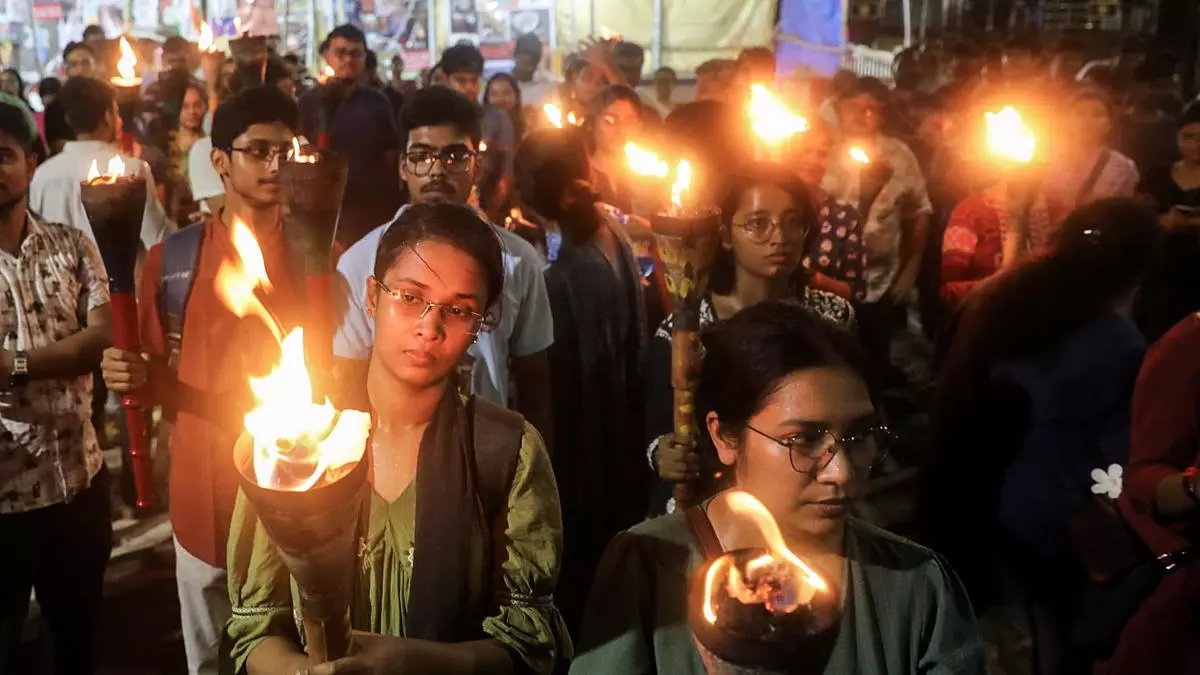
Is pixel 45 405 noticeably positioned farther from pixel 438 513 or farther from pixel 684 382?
pixel 684 382

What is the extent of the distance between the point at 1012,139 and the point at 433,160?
7.05ft

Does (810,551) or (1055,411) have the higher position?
(810,551)

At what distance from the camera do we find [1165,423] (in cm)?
302

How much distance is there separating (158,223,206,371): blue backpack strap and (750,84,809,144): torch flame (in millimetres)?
2361

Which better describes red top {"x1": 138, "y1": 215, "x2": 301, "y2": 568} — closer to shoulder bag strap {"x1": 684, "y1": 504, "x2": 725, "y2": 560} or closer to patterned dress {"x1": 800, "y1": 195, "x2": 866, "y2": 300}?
shoulder bag strap {"x1": 684, "y1": 504, "x2": 725, "y2": 560}

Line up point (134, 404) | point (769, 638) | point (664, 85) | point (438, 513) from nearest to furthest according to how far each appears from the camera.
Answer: point (769, 638) → point (438, 513) → point (134, 404) → point (664, 85)

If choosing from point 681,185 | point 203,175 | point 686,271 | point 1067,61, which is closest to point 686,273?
point 686,271

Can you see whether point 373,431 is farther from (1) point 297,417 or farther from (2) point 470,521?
(1) point 297,417

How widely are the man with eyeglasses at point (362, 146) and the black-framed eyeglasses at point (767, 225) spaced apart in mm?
3611

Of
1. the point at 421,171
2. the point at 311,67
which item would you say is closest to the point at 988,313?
the point at 421,171

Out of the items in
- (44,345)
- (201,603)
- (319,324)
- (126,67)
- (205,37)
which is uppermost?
(205,37)

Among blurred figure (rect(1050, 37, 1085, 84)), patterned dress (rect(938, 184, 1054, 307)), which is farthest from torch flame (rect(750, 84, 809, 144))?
blurred figure (rect(1050, 37, 1085, 84))

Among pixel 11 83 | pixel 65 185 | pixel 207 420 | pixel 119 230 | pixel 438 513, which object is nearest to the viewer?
pixel 438 513

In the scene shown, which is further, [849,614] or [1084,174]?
[1084,174]
